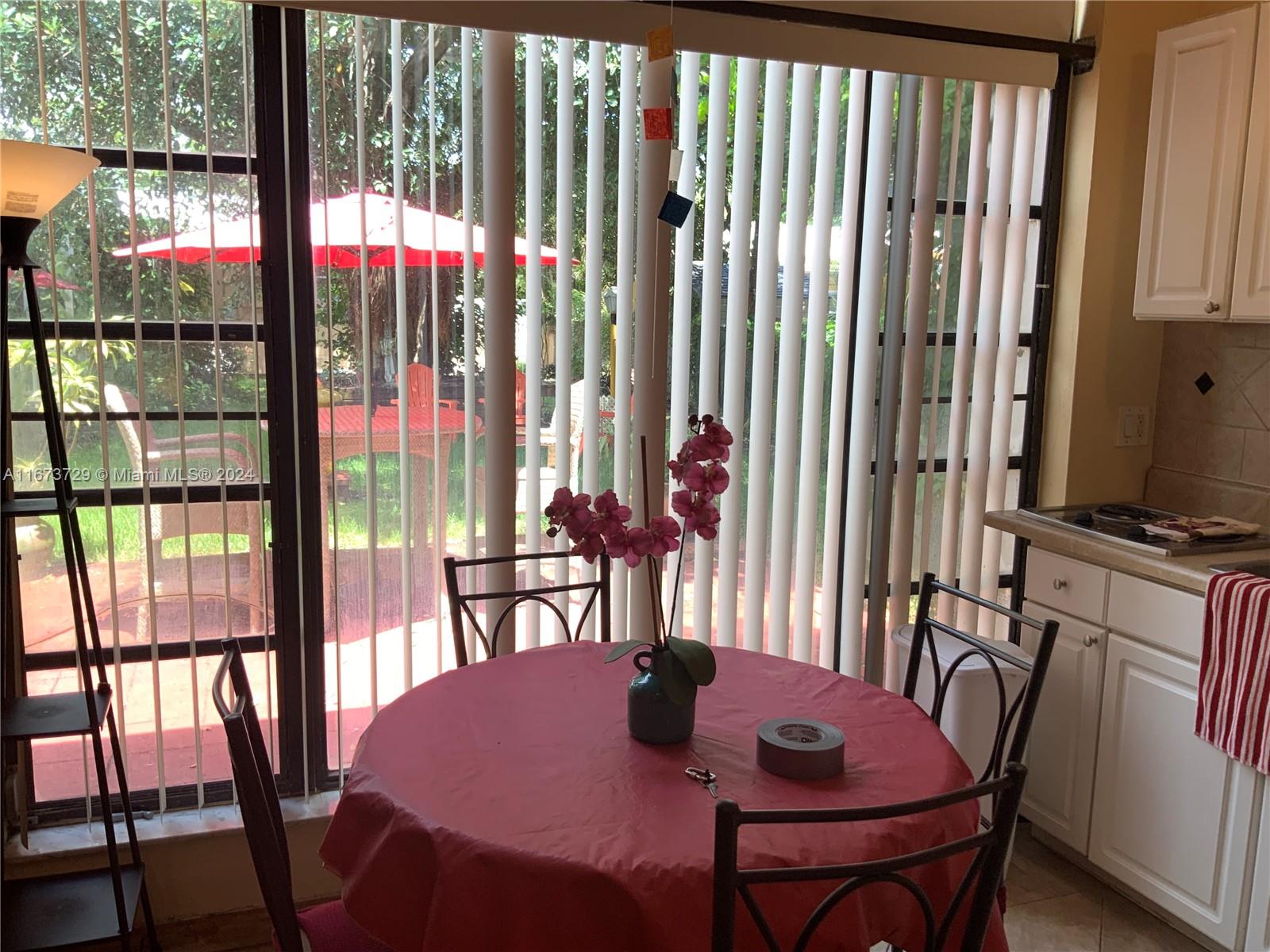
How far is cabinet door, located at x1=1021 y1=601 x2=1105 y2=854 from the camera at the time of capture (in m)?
2.73

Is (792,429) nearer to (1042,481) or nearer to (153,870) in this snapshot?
(1042,481)

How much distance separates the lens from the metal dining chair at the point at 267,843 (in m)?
1.43

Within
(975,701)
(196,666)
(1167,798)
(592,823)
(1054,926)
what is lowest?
(1054,926)

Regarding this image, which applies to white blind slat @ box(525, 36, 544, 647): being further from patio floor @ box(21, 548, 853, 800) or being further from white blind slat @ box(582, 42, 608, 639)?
patio floor @ box(21, 548, 853, 800)

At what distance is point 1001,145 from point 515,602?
201 cm

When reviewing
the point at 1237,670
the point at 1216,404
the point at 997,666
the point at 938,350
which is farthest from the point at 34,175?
the point at 1216,404

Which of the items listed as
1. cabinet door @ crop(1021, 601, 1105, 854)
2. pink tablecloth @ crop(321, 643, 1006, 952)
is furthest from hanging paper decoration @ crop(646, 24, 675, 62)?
cabinet door @ crop(1021, 601, 1105, 854)

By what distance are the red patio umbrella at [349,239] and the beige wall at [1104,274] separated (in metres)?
1.77

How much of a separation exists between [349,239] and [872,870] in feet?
6.22

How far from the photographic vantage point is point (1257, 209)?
2.58 meters

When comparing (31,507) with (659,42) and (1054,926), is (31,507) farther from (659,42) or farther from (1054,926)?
(1054,926)

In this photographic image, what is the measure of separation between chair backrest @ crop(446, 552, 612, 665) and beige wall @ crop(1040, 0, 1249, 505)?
1.60m

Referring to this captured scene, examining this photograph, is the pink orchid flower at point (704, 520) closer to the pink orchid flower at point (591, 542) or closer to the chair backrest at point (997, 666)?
the pink orchid flower at point (591, 542)

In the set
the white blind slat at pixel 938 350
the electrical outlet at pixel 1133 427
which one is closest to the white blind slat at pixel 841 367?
the white blind slat at pixel 938 350
